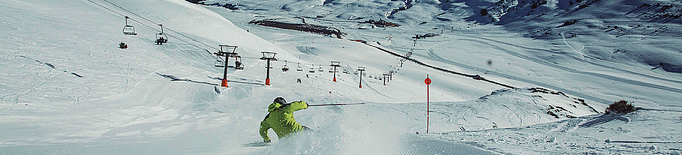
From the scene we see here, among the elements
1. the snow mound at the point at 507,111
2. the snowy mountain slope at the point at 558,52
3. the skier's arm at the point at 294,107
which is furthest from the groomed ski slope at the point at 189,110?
the snowy mountain slope at the point at 558,52

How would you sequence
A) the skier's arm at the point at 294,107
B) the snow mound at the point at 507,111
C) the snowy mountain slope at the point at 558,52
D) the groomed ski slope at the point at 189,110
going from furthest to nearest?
1. the snowy mountain slope at the point at 558,52
2. the snow mound at the point at 507,111
3. the groomed ski slope at the point at 189,110
4. the skier's arm at the point at 294,107

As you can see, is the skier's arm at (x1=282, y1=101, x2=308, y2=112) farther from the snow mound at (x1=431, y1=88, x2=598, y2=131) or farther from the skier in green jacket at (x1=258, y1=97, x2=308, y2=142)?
the snow mound at (x1=431, y1=88, x2=598, y2=131)

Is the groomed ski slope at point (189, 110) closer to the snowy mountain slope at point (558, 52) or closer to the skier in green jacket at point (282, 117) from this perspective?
the skier in green jacket at point (282, 117)

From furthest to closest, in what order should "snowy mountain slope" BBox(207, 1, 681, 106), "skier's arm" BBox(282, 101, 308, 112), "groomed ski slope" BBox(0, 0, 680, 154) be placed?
"snowy mountain slope" BBox(207, 1, 681, 106) < "groomed ski slope" BBox(0, 0, 680, 154) < "skier's arm" BBox(282, 101, 308, 112)

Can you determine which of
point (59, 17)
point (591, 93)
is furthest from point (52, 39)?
point (591, 93)

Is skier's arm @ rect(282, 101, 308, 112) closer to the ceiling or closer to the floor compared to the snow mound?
closer to the ceiling

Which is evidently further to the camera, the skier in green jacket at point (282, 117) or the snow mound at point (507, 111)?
the snow mound at point (507, 111)

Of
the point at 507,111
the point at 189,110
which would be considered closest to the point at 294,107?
the point at 189,110

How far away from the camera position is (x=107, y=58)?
1784 cm

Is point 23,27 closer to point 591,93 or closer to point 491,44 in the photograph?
point 591,93

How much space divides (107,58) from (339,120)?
13567mm

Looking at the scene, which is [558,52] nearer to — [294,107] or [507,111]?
[507,111]

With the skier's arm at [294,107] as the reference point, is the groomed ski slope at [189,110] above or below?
below

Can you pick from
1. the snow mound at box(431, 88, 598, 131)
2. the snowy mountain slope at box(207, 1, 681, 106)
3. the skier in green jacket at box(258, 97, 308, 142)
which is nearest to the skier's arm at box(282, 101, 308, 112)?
the skier in green jacket at box(258, 97, 308, 142)
